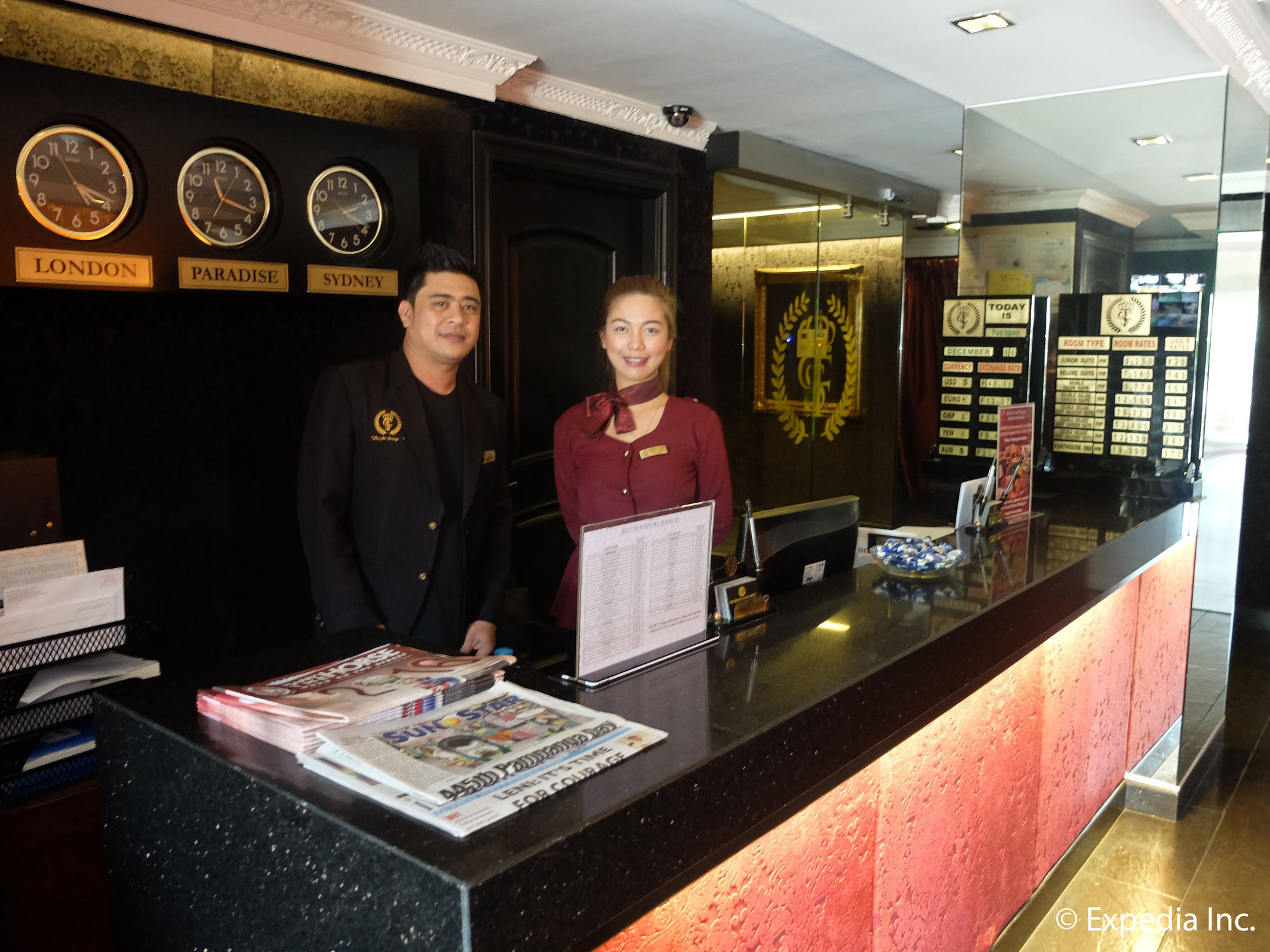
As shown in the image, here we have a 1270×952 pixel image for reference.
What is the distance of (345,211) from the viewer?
9.86 feet

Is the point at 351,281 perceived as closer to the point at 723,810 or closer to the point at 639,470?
the point at 639,470

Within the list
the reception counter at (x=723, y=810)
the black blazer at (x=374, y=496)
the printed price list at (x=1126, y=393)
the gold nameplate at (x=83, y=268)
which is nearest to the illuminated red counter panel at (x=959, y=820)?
the reception counter at (x=723, y=810)

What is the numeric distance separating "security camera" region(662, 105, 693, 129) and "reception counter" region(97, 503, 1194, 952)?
8.16 feet

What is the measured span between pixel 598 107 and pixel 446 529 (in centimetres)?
223

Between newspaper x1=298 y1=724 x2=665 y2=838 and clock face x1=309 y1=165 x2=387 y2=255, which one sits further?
clock face x1=309 y1=165 x2=387 y2=255

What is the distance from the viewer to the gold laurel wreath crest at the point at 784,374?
6566mm

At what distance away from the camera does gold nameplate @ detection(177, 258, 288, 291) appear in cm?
261

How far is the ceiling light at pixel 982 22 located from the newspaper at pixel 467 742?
2436mm

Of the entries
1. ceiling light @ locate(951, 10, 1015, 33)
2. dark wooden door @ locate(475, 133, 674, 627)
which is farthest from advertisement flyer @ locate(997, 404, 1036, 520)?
dark wooden door @ locate(475, 133, 674, 627)

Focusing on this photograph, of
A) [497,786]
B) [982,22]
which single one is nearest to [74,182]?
[497,786]

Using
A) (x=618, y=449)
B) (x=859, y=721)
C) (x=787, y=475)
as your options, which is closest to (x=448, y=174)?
(x=618, y=449)

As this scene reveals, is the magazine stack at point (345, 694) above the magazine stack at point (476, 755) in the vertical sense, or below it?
above

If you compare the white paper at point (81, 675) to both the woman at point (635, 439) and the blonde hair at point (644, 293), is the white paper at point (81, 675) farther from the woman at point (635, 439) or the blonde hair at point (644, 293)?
the blonde hair at point (644, 293)

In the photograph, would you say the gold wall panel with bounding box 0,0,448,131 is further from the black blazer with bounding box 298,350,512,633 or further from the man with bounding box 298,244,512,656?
the black blazer with bounding box 298,350,512,633
